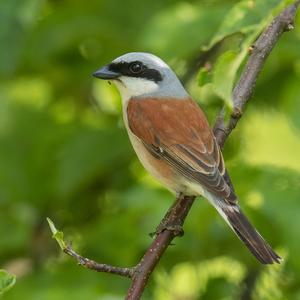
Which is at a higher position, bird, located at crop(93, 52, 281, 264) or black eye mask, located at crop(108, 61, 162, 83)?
black eye mask, located at crop(108, 61, 162, 83)

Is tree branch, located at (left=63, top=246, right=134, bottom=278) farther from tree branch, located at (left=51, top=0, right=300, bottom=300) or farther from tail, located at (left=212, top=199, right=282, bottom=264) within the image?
tail, located at (left=212, top=199, right=282, bottom=264)

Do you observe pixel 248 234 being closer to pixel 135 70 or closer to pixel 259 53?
pixel 259 53

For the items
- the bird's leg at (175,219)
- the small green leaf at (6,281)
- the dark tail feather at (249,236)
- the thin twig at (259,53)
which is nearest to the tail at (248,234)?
the dark tail feather at (249,236)

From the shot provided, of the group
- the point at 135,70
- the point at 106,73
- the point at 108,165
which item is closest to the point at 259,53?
the point at 106,73

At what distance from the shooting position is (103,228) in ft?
13.7

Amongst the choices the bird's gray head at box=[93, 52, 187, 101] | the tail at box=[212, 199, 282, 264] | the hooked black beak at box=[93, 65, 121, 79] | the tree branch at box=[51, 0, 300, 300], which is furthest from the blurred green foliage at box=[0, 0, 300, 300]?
the tree branch at box=[51, 0, 300, 300]

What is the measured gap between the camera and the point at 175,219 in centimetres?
331

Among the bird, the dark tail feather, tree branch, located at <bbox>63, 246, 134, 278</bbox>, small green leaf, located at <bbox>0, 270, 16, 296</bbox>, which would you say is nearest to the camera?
small green leaf, located at <bbox>0, 270, 16, 296</bbox>

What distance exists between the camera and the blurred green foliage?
398 centimetres

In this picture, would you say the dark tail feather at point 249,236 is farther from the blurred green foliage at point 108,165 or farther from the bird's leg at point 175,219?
the blurred green foliage at point 108,165

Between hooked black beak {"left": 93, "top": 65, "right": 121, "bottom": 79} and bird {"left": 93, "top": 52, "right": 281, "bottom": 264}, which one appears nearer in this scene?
bird {"left": 93, "top": 52, "right": 281, "bottom": 264}

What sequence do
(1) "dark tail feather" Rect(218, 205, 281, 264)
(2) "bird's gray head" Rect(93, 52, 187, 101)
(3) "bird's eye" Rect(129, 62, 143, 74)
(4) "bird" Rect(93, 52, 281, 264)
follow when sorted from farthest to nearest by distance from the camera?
1. (3) "bird's eye" Rect(129, 62, 143, 74)
2. (2) "bird's gray head" Rect(93, 52, 187, 101)
3. (4) "bird" Rect(93, 52, 281, 264)
4. (1) "dark tail feather" Rect(218, 205, 281, 264)

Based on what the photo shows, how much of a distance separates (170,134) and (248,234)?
36.7 inches

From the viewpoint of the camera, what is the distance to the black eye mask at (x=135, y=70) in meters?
4.14
